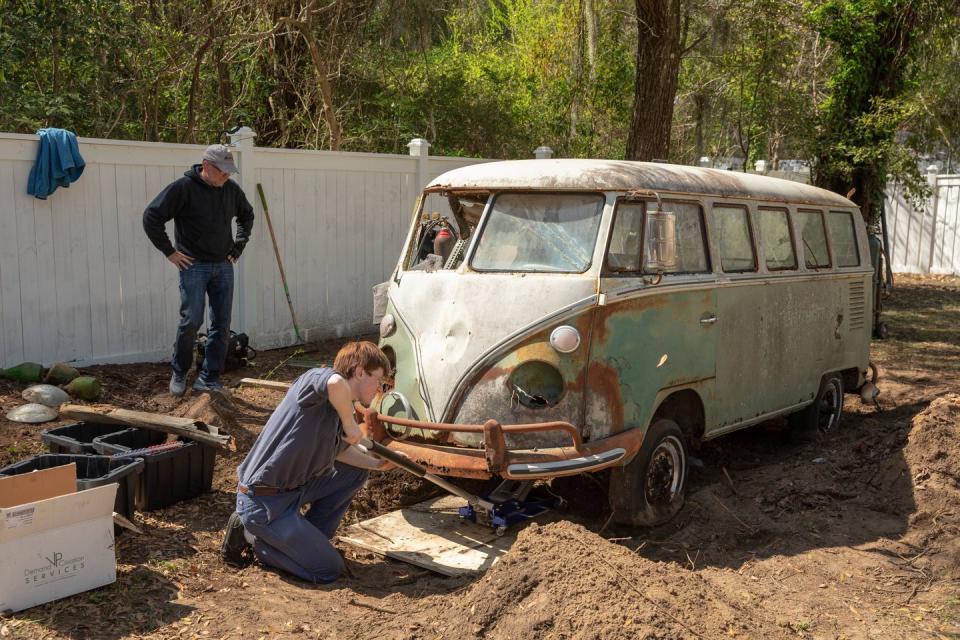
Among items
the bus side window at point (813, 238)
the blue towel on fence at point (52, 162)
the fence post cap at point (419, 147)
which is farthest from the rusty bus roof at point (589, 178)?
the fence post cap at point (419, 147)

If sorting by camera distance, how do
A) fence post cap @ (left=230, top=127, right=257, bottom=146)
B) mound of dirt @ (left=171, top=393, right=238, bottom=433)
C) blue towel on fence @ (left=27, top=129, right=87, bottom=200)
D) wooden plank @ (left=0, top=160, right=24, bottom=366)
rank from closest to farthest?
mound of dirt @ (left=171, top=393, right=238, bottom=433) → wooden plank @ (left=0, top=160, right=24, bottom=366) → blue towel on fence @ (left=27, top=129, right=87, bottom=200) → fence post cap @ (left=230, top=127, right=257, bottom=146)

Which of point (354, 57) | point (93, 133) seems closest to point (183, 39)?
point (93, 133)

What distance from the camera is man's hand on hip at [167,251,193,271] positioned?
296 inches

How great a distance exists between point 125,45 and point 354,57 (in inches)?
193

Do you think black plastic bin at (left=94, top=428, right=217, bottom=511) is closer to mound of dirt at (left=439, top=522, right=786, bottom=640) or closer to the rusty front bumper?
the rusty front bumper

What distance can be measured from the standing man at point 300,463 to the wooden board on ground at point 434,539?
49cm

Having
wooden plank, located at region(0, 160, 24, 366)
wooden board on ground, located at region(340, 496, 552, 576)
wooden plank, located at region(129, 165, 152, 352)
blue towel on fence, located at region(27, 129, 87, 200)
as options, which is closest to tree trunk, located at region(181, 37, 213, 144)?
wooden plank, located at region(129, 165, 152, 352)

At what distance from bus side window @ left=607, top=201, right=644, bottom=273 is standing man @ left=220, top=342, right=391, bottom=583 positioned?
1.63 m

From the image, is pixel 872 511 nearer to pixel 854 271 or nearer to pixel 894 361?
pixel 854 271

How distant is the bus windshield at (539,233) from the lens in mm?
5656

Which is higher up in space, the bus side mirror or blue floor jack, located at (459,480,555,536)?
the bus side mirror

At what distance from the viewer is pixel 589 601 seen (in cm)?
420

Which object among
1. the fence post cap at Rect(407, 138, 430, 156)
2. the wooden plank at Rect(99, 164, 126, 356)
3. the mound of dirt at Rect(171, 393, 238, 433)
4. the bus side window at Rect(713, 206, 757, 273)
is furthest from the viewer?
the fence post cap at Rect(407, 138, 430, 156)

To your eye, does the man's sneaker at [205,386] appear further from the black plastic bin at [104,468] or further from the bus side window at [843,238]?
the bus side window at [843,238]
